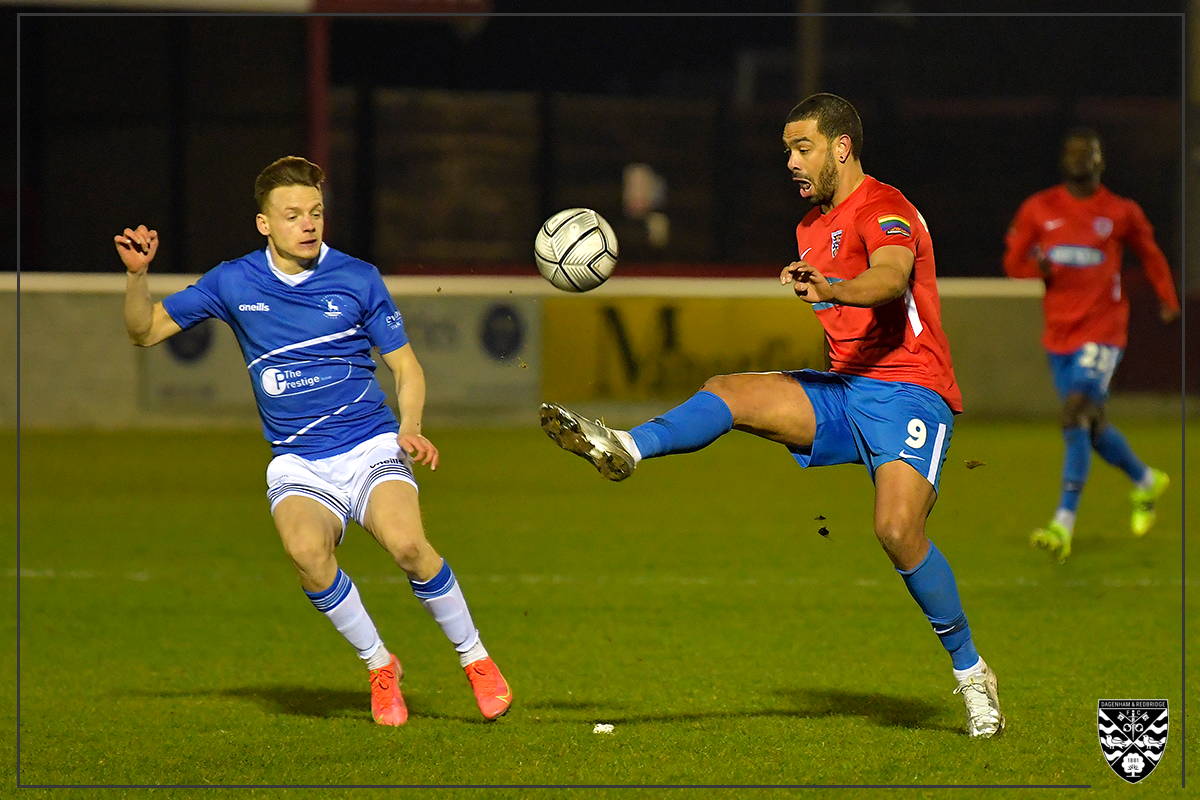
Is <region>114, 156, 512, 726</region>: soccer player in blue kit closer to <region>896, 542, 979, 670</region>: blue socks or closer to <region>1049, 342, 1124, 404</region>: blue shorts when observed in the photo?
<region>896, 542, 979, 670</region>: blue socks

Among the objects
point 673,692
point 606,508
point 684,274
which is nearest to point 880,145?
point 684,274

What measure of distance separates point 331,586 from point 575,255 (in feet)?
4.59

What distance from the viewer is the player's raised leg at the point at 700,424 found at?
4.56 meters

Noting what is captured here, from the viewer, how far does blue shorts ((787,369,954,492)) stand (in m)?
4.84

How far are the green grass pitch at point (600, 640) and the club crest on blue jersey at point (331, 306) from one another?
1.33m

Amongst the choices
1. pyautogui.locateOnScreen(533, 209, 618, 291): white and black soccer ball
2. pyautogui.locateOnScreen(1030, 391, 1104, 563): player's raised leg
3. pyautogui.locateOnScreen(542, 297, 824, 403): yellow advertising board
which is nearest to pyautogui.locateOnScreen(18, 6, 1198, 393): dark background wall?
pyautogui.locateOnScreen(542, 297, 824, 403): yellow advertising board

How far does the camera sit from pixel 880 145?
20672 mm

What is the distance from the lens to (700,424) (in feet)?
15.7

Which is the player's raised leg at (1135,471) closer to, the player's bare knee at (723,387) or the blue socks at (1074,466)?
the blue socks at (1074,466)

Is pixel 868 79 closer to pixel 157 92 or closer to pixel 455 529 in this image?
pixel 157 92

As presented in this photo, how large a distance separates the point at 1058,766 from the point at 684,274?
48.1 ft

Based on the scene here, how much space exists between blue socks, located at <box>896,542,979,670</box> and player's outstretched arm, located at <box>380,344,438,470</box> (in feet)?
4.91

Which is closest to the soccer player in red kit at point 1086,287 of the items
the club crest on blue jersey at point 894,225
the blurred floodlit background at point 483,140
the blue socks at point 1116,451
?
the blue socks at point 1116,451

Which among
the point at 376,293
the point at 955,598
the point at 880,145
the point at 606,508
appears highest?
the point at 880,145
